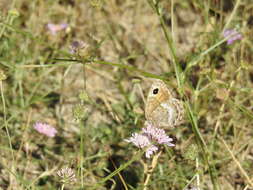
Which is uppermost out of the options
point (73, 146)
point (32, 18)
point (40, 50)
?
point (32, 18)

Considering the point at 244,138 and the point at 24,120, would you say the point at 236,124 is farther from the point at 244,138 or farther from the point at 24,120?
the point at 24,120

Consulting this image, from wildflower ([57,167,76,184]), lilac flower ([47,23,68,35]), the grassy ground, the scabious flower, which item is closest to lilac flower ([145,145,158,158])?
the scabious flower

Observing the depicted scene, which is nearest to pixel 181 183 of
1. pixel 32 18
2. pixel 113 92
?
pixel 113 92

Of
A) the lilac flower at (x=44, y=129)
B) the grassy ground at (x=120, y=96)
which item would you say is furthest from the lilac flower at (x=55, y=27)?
the lilac flower at (x=44, y=129)

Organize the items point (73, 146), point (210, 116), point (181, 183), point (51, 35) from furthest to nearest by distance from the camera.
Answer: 1. point (51, 35)
2. point (210, 116)
3. point (73, 146)
4. point (181, 183)

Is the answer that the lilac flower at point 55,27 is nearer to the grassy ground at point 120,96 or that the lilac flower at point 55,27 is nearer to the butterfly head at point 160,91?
the grassy ground at point 120,96

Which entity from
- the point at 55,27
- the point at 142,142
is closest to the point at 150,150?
the point at 142,142
